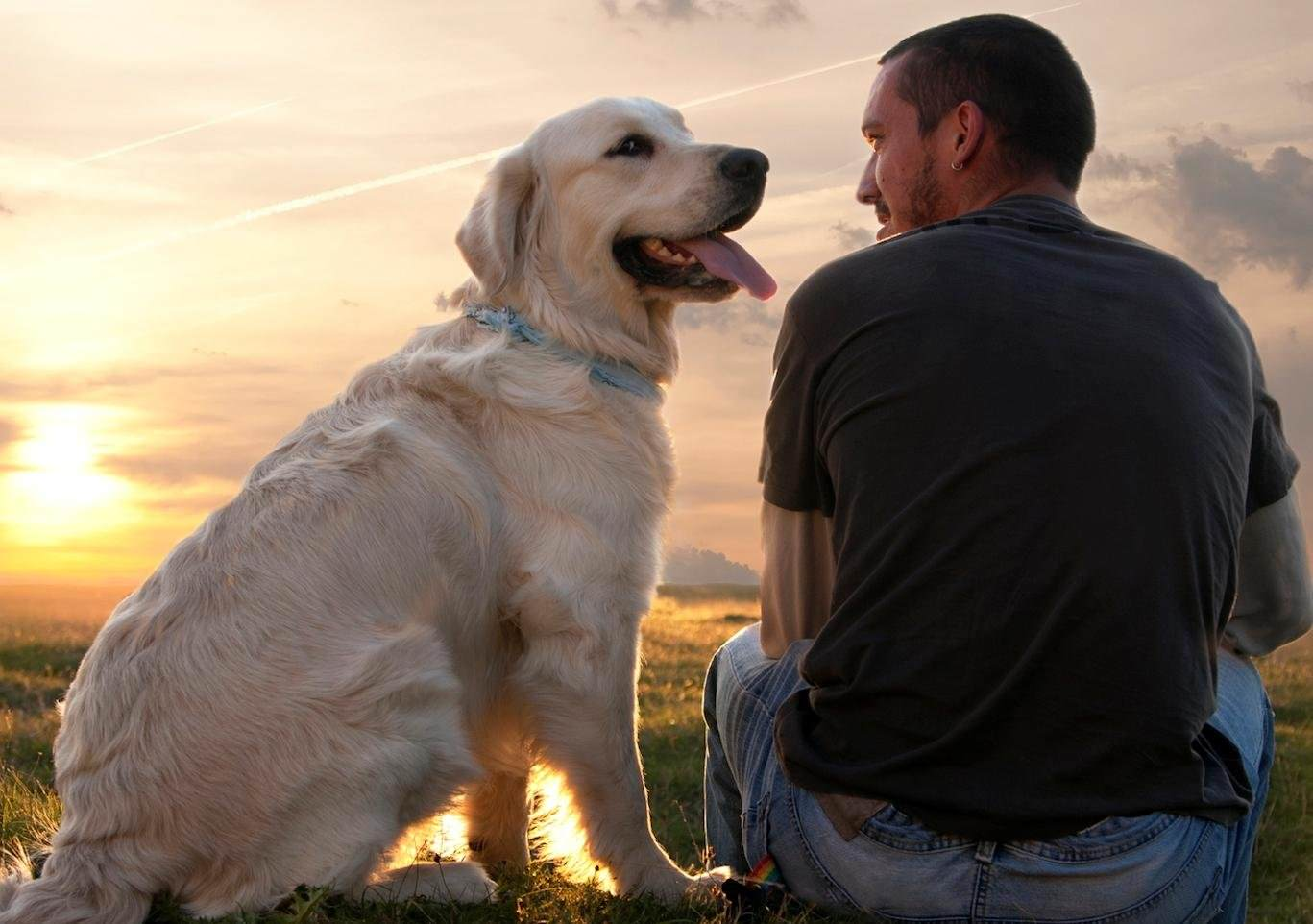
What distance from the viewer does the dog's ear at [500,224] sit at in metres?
4.33

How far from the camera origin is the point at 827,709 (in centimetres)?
308

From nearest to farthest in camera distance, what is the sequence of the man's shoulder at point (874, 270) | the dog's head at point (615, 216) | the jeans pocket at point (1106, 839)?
1. the man's shoulder at point (874, 270)
2. the jeans pocket at point (1106, 839)
3. the dog's head at point (615, 216)

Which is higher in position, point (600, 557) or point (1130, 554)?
point (1130, 554)

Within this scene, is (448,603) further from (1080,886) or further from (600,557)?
(1080,886)

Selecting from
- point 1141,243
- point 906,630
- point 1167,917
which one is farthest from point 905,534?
point 1167,917

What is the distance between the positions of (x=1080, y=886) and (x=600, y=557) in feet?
5.20

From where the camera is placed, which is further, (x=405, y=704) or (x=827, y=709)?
(x=405, y=704)

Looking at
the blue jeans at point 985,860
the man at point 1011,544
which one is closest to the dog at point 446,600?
the blue jeans at point 985,860

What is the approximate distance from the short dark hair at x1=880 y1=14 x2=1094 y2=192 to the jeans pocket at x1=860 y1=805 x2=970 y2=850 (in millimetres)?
1631

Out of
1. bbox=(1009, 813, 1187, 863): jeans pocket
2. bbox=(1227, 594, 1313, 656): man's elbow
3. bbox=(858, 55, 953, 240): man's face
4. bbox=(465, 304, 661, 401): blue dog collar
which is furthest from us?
bbox=(465, 304, 661, 401): blue dog collar

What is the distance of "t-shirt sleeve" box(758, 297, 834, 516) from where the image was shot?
3.04 m

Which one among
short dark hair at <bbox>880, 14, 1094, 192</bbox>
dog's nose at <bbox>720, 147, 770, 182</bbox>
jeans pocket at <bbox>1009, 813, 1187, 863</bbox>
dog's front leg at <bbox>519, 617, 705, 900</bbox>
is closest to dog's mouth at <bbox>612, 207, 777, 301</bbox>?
dog's nose at <bbox>720, 147, 770, 182</bbox>

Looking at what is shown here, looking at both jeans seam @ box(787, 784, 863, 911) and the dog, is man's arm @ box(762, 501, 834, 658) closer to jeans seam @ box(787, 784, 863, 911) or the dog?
jeans seam @ box(787, 784, 863, 911)

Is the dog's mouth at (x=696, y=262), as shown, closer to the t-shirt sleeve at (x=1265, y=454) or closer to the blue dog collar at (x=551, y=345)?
the blue dog collar at (x=551, y=345)
